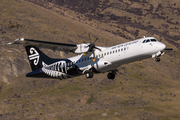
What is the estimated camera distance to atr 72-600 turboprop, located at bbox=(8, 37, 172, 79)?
2953cm

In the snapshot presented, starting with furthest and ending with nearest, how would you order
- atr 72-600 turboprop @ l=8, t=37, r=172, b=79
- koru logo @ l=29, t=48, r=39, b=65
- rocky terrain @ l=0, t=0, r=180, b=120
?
rocky terrain @ l=0, t=0, r=180, b=120, koru logo @ l=29, t=48, r=39, b=65, atr 72-600 turboprop @ l=8, t=37, r=172, b=79

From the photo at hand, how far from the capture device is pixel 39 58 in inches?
1505

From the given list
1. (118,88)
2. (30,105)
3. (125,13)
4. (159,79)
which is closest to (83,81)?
(118,88)

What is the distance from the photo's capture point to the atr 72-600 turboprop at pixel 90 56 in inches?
1163

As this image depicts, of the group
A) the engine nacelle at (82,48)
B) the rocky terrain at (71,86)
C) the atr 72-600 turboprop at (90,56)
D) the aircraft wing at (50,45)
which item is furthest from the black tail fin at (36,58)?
the rocky terrain at (71,86)

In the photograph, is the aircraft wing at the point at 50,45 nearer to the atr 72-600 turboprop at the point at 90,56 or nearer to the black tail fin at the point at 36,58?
the atr 72-600 turboprop at the point at 90,56

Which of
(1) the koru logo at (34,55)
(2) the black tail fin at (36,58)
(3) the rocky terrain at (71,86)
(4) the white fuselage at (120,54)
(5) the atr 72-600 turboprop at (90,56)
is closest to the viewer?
(4) the white fuselage at (120,54)

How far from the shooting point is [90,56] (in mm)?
33438

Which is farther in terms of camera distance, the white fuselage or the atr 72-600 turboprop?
the atr 72-600 turboprop

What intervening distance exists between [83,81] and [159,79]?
20.3 m

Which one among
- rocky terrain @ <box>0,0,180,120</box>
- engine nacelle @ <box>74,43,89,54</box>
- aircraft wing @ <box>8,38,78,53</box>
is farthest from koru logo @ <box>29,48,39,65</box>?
rocky terrain @ <box>0,0,180,120</box>

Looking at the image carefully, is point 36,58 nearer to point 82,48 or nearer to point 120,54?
point 82,48

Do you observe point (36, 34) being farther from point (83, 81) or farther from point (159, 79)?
point (159, 79)

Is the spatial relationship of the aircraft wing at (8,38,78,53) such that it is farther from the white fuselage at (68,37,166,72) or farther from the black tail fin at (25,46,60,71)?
the black tail fin at (25,46,60,71)
